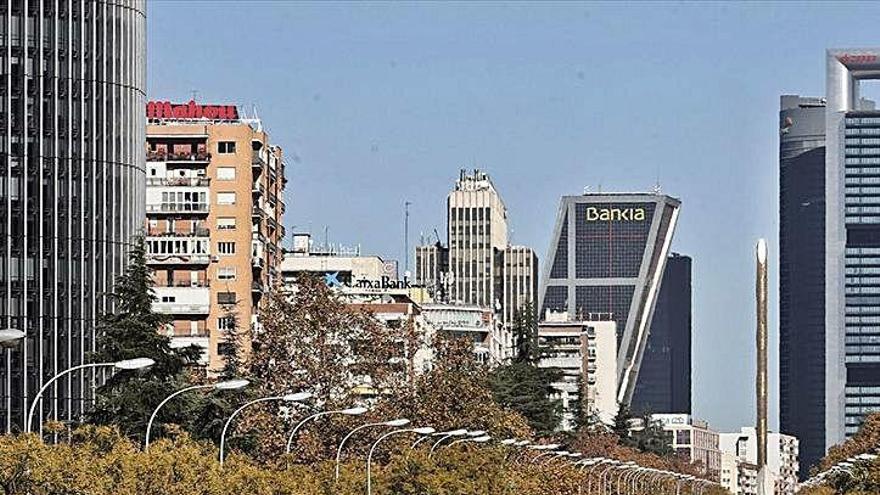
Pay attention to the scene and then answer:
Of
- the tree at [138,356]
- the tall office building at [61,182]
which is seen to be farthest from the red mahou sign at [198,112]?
the tree at [138,356]

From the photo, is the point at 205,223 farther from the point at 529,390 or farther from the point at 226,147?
the point at 529,390

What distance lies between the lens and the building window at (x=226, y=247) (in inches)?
5330

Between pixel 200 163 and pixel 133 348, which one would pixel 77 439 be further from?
pixel 200 163

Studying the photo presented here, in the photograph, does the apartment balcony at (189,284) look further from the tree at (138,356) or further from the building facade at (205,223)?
the tree at (138,356)

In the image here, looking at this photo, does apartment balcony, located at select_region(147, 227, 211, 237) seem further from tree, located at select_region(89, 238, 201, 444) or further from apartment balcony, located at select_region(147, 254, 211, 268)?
tree, located at select_region(89, 238, 201, 444)

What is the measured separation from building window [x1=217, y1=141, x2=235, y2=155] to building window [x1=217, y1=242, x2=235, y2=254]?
16.3 feet

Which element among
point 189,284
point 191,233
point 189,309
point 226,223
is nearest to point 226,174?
point 226,223

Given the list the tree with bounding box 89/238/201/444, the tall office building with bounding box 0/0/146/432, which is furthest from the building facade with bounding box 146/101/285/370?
the tree with bounding box 89/238/201/444

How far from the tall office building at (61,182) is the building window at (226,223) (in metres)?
23.9

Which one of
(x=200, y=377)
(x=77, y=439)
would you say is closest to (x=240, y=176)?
(x=200, y=377)

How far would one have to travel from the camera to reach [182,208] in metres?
137

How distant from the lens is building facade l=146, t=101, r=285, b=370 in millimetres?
134125

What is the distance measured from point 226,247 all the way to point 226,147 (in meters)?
5.51

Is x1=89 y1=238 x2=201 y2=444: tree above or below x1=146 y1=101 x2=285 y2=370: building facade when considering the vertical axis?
below
